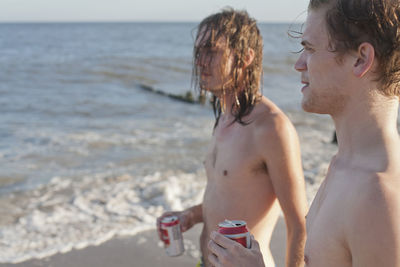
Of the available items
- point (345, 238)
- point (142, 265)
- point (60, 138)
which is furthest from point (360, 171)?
point (60, 138)

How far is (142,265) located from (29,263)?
1173 millimetres

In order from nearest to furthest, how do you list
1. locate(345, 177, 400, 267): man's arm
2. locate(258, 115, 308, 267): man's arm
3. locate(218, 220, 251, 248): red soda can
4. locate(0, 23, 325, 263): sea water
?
locate(345, 177, 400, 267): man's arm → locate(218, 220, 251, 248): red soda can → locate(258, 115, 308, 267): man's arm → locate(0, 23, 325, 263): sea water

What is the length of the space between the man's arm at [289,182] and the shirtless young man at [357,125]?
0.85 meters

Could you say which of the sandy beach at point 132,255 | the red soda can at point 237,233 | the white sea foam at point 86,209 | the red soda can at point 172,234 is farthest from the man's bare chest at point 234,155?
the white sea foam at point 86,209

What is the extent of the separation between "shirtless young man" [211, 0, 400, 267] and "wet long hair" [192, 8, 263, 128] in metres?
1.28

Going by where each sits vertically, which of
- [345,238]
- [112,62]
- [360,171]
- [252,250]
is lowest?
[112,62]

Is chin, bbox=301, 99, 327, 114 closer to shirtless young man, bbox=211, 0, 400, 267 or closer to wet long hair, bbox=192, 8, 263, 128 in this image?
shirtless young man, bbox=211, 0, 400, 267

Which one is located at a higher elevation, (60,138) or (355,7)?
(355,7)

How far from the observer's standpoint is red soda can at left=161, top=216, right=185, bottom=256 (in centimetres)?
315

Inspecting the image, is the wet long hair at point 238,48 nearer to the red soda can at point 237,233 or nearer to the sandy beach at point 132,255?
the red soda can at point 237,233

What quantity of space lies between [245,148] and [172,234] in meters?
0.86

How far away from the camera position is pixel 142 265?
479 cm

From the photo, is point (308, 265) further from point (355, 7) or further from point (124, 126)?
point (124, 126)

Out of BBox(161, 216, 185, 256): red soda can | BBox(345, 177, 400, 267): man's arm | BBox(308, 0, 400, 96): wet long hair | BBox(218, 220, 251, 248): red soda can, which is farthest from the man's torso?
BBox(345, 177, 400, 267): man's arm
